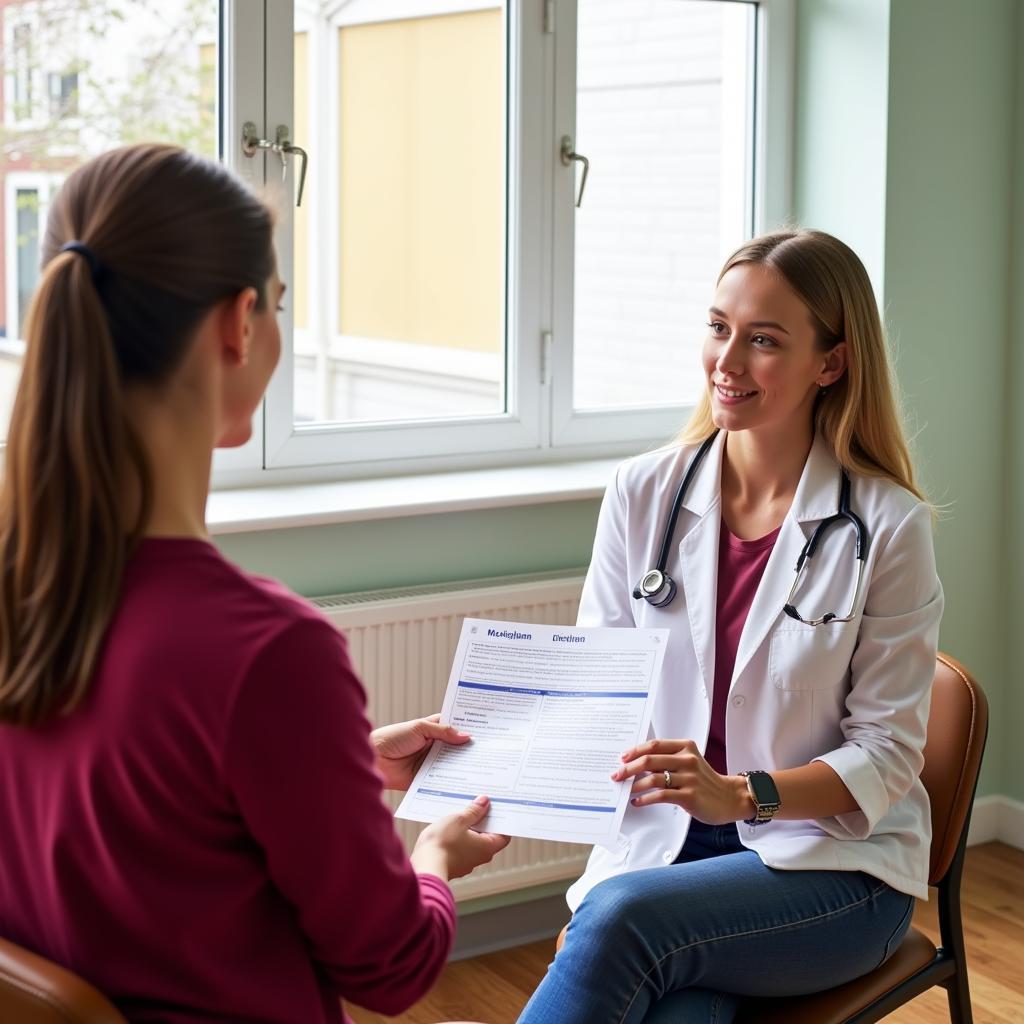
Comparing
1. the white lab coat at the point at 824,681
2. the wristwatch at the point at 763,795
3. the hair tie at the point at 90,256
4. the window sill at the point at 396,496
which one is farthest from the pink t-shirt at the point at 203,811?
the window sill at the point at 396,496

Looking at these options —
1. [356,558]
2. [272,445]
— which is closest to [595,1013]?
[356,558]

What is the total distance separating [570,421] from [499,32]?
81 centimetres

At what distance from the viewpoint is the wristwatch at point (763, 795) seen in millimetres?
1682

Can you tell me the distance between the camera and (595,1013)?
154 centimetres

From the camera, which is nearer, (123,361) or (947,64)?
(123,361)

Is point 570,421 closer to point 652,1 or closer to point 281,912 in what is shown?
point 652,1

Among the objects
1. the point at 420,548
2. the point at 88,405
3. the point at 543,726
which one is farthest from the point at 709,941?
the point at 420,548

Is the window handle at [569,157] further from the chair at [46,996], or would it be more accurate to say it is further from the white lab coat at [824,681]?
the chair at [46,996]

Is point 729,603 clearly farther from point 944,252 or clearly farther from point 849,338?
point 944,252

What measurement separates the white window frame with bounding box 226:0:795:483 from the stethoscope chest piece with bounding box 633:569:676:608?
96cm

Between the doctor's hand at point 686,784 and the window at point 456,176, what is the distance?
4.12 ft

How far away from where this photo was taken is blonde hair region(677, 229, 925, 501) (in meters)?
1.92

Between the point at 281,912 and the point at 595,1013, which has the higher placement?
the point at 281,912

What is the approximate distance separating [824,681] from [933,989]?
1147 mm
